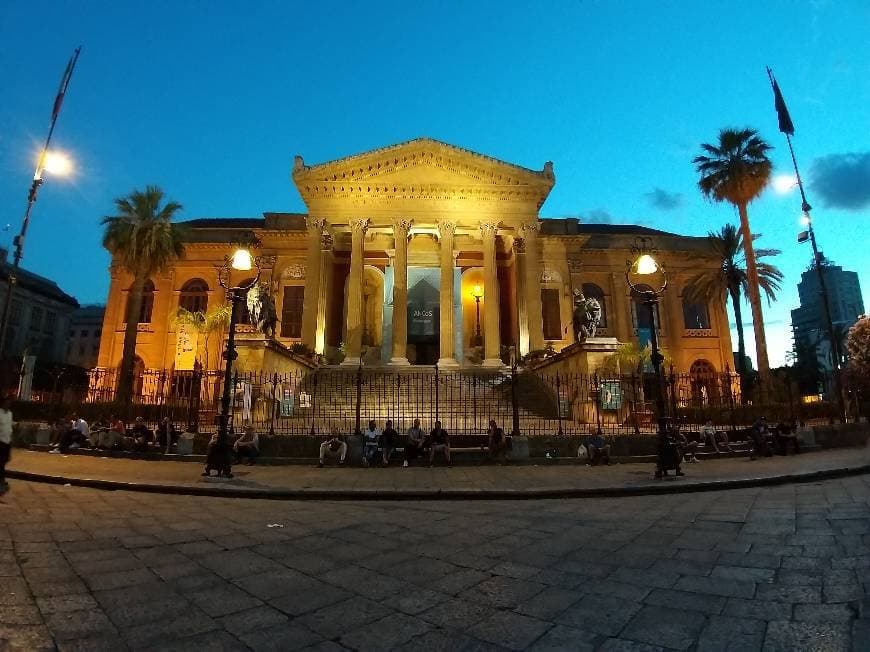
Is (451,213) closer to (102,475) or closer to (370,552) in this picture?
(102,475)

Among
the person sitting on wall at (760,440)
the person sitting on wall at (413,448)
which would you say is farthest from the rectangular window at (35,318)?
the person sitting on wall at (760,440)

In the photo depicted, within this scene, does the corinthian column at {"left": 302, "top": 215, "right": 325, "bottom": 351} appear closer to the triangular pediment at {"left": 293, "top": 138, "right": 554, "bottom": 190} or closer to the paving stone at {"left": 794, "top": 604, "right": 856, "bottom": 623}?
the triangular pediment at {"left": 293, "top": 138, "right": 554, "bottom": 190}

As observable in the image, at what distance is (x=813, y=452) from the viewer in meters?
14.9

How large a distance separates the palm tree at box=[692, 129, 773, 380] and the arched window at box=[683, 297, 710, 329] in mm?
9278

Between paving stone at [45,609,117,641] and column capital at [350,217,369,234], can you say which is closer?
paving stone at [45,609,117,641]

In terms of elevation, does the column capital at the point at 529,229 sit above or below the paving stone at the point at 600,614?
above

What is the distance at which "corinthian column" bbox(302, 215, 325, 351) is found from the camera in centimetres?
2702

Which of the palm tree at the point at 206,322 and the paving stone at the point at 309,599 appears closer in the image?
the paving stone at the point at 309,599

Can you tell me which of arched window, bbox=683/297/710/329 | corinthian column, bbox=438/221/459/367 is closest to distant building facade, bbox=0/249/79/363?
corinthian column, bbox=438/221/459/367

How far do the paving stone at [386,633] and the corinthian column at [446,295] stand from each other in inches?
888

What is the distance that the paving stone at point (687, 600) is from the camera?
3086 millimetres

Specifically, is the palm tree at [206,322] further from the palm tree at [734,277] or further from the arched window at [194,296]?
the palm tree at [734,277]

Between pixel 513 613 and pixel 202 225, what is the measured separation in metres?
43.1

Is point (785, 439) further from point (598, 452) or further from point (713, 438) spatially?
point (598, 452)
